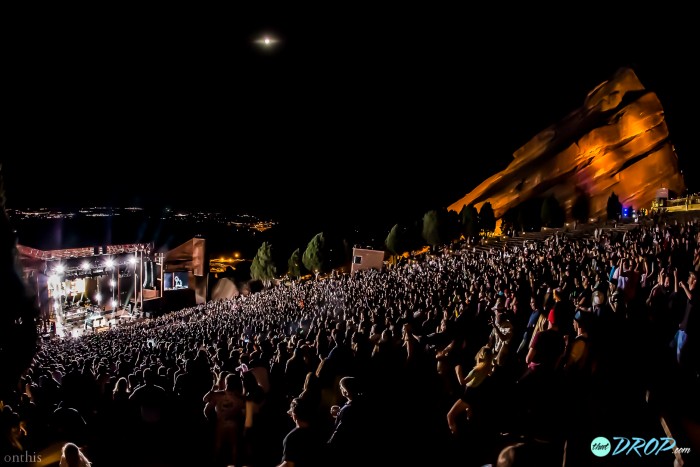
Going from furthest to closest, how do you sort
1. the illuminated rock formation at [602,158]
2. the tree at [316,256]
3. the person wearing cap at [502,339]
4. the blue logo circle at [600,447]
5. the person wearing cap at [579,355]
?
the tree at [316,256], the illuminated rock formation at [602,158], the person wearing cap at [502,339], the person wearing cap at [579,355], the blue logo circle at [600,447]

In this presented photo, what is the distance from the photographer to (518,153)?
71.5 meters

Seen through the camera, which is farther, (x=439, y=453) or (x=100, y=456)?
(x=439, y=453)

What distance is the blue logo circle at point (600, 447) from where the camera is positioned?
4379mm

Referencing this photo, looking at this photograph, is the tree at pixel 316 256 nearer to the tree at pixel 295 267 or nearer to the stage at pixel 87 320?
the tree at pixel 295 267

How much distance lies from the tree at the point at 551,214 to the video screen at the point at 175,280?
3838cm

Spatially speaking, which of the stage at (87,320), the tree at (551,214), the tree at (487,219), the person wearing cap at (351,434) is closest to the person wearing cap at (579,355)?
the person wearing cap at (351,434)

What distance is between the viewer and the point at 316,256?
5316 cm

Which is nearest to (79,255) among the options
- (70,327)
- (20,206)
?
(70,327)

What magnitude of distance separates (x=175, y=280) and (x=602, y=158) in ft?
166

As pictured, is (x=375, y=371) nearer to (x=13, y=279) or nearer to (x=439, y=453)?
(x=439, y=453)

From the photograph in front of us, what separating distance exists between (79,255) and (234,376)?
41206 mm

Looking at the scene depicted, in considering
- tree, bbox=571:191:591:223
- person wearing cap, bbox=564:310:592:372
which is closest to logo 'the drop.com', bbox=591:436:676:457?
person wearing cap, bbox=564:310:592:372

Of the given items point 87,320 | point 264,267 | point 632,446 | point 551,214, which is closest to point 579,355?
point 632,446

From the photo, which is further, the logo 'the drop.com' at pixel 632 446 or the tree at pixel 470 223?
the tree at pixel 470 223
